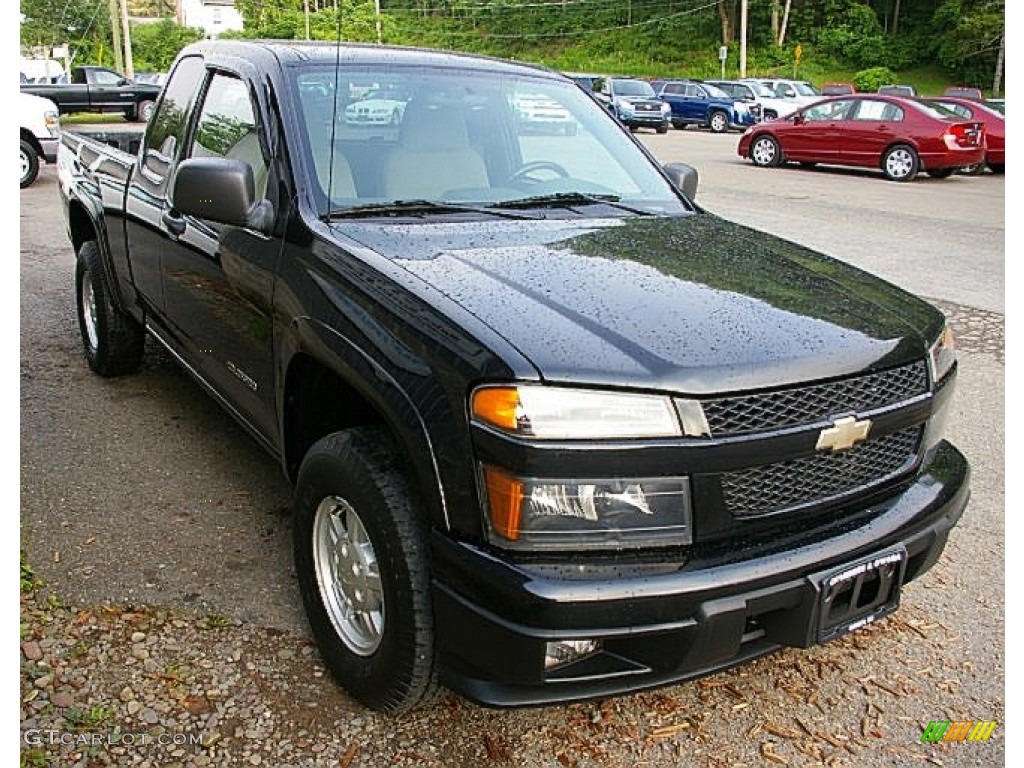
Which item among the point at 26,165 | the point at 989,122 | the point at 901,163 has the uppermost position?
the point at 989,122

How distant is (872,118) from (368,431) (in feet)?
56.8

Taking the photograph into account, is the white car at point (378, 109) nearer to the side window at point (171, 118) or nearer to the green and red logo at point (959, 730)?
the side window at point (171, 118)

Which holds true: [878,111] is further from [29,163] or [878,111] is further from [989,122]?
[29,163]

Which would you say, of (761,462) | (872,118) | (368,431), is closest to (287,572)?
(368,431)

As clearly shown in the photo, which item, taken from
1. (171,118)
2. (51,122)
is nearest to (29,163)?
(51,122)

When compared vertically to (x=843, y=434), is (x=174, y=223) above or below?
above

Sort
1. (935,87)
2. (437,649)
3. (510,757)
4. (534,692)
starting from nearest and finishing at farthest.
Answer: (534,692)
(437,649)
(510,757)
(935,87)

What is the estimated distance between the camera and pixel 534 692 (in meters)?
2.16

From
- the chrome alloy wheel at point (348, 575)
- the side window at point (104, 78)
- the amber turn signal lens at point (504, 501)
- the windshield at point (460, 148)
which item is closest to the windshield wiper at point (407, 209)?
the windshield at point (460, 148)

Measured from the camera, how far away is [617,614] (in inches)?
81.1

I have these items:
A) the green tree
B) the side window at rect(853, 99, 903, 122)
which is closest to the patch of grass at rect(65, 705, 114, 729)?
the side window at rect(853, 99, 903, 122)

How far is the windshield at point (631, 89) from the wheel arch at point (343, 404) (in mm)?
27938

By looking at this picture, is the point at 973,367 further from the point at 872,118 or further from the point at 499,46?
the point at 499,46

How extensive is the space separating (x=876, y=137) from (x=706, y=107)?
586 inches
